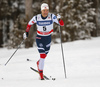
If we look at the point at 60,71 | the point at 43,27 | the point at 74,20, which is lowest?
the point at 60,71

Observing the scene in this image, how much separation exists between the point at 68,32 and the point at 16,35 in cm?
437

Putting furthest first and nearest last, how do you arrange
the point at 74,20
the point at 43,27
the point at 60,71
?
the point at 74,20
the point at 60,71
the point at 43,27

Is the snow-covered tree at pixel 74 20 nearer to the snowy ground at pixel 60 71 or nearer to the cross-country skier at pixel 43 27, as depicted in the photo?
the snowy ground at pixel 60 71

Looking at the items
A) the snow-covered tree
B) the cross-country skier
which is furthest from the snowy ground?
the snow-covered tree

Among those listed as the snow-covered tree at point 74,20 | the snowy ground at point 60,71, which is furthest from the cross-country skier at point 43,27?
the snow-covered tree at point 74,20

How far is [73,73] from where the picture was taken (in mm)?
6543

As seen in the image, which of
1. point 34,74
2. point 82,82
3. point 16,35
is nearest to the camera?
point 82,82

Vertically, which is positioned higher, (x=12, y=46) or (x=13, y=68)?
(x=13, y=68)

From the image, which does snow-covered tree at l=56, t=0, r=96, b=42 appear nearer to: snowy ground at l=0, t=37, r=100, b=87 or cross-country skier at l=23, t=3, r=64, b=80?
snowy ground at l=0, t=37, r=100, b=87

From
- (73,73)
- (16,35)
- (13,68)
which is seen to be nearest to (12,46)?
(16,35)

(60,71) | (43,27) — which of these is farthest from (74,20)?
(43,27)

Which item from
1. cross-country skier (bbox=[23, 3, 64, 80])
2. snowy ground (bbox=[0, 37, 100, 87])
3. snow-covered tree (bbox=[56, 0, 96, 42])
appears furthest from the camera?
snow-covered tree (bbox=[56, 0, 96, 42])

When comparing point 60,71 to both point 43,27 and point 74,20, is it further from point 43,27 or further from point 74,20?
point 74,20

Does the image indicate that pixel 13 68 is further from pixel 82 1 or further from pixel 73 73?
pixel 82 1
